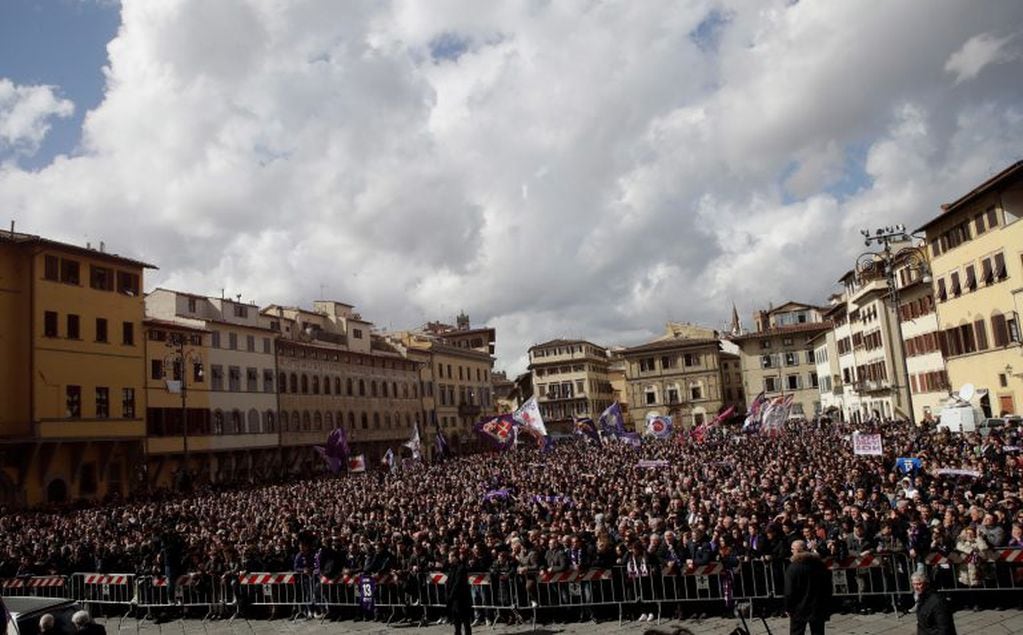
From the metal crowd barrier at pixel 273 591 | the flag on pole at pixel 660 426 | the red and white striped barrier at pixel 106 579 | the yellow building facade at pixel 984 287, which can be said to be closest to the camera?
the metal crowd barrier at pixel 273 591

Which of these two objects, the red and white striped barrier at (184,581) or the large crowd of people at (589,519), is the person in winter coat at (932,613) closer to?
the large crowd of people at (589,519)

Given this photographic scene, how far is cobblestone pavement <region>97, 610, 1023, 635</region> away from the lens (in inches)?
432

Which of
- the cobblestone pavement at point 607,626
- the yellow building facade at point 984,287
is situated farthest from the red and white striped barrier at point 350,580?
the yellow building facade at point 984,287

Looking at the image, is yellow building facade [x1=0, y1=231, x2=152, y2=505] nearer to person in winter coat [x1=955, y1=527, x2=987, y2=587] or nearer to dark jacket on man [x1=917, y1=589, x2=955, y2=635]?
person in winter coat [x1=955, y1=527, x2=987, y2=587]

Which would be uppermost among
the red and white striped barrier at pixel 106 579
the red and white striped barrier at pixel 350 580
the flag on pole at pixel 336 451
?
the flag on pole at pixel 336 451

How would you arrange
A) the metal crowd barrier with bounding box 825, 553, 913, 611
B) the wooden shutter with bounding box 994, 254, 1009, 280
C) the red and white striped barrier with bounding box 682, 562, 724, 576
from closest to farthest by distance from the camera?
the metal crowd barrier with bounding box 825, 553, 913, 611 → the red and white striped barrier with bounding box 682, 562, 724, 576 → the wooden shutter with bounding box 994, 254, 1009, 280

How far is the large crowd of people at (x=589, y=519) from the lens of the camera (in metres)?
12.9

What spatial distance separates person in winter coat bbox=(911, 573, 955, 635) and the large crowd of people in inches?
155

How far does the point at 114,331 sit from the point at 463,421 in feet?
149

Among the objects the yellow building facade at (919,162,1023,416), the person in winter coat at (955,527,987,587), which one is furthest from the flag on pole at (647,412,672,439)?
the person in winter coat at (955,527,987,587)

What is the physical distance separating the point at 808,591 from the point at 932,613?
171 cm

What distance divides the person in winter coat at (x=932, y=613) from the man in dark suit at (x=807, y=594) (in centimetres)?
149

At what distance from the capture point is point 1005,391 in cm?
3681

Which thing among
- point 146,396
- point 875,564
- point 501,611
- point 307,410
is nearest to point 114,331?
point 146,396
